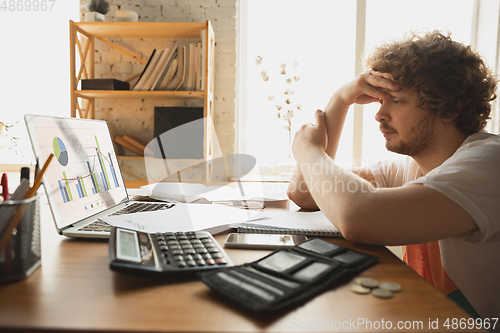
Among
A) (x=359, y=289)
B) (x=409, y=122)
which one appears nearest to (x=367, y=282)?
(x=359, y=289)

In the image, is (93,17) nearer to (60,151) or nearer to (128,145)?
(128,145)

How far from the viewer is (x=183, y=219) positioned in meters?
0.71

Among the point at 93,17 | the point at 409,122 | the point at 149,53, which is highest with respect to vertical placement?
the point at 93,17

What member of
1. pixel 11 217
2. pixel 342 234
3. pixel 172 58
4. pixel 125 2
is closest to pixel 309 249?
pixel 342 234

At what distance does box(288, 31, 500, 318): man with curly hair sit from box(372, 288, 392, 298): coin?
19 cm

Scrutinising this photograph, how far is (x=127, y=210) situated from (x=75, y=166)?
6.9 inches

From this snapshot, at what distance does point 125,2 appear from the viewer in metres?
2.46

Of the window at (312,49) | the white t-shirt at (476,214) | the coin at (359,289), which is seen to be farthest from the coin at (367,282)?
the window at (312,49)

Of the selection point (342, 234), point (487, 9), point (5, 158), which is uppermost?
point (487, 9)

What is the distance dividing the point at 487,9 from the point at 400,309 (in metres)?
2.99

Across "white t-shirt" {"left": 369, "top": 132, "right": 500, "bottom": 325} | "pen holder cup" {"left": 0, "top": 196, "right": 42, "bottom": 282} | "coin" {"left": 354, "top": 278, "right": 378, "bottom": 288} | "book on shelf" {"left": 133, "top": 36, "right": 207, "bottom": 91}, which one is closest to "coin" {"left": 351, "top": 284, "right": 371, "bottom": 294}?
"coin" {"left": 354, "top": 278, "right": 378, "bottom": 288}

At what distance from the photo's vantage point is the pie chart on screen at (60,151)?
0.68m

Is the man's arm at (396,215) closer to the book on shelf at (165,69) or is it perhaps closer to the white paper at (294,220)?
the white paper at (294,220)

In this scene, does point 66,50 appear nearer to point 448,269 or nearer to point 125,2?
point 125,2
